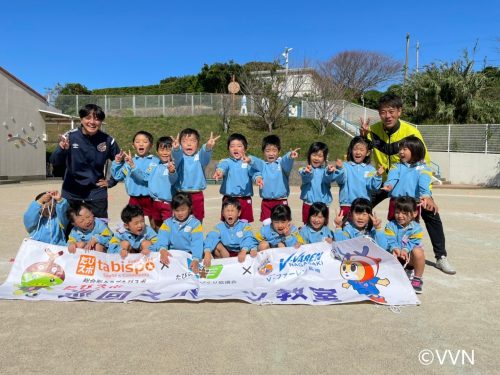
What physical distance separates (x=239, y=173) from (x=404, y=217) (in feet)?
7.11

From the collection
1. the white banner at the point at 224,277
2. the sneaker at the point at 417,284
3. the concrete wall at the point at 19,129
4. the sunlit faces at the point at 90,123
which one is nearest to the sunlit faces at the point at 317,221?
the white banner at the point at 224,277

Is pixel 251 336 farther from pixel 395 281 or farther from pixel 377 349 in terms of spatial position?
pixel 395 281

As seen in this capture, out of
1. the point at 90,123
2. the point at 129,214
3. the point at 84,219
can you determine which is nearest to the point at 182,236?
the point at 129,214

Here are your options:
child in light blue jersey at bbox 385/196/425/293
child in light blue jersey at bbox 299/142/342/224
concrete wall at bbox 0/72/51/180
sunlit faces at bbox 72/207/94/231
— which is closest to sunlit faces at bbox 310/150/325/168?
child in light blue jersey at bbox 299/142/342/224

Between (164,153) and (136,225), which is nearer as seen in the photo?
(136,225)

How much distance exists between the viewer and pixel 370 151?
5523 mm

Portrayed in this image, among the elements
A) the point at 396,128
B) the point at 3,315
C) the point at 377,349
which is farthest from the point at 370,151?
the point at 3,315

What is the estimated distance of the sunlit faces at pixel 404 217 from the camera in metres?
4.55

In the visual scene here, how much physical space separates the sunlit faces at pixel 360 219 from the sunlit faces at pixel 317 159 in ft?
2.95

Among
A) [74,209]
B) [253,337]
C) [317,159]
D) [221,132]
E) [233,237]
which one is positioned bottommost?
[253,337]

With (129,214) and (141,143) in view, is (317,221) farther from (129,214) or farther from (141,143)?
(141,143)

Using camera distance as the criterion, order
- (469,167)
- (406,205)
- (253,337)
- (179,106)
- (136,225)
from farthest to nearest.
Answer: (179,106)
(469,167)
(136,225)
(406,205)
(253,337)

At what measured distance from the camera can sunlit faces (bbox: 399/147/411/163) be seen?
4863mm

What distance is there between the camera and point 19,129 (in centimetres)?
1831
